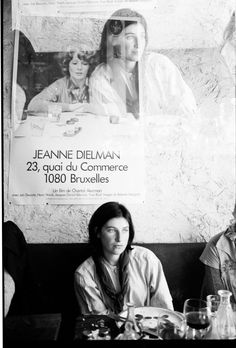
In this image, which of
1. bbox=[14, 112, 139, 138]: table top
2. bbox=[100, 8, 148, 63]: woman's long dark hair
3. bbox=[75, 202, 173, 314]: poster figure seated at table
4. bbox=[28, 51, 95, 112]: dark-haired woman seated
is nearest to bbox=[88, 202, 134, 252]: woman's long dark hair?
bbox=[75, 202, 173, 314]: poster figure seated at table

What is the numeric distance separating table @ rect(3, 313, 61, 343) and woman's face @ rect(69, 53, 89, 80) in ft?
2.84

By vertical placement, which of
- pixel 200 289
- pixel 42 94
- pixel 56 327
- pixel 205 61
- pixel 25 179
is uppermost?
pixel 205 61

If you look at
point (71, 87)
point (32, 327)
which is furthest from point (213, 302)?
point (71, 87)

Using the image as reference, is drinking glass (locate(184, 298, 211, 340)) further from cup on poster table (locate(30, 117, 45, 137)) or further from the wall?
cup on poster table (locate(30, 117, 45, 137))

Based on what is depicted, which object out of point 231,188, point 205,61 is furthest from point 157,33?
point 231,188

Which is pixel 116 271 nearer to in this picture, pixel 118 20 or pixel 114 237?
pixel 114 237

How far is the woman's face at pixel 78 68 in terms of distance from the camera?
1.45 meters

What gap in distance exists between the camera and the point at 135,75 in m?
1.45

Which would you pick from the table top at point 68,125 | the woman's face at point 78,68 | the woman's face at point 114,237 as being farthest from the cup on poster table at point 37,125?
the woman's face at point 114,237

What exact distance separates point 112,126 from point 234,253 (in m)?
0.64

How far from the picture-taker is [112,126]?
1458 mm

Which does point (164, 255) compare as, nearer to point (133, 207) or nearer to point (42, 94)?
point (133, 207)

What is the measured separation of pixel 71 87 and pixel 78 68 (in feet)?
0.24

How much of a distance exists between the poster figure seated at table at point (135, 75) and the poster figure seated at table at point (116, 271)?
1.25 ft
